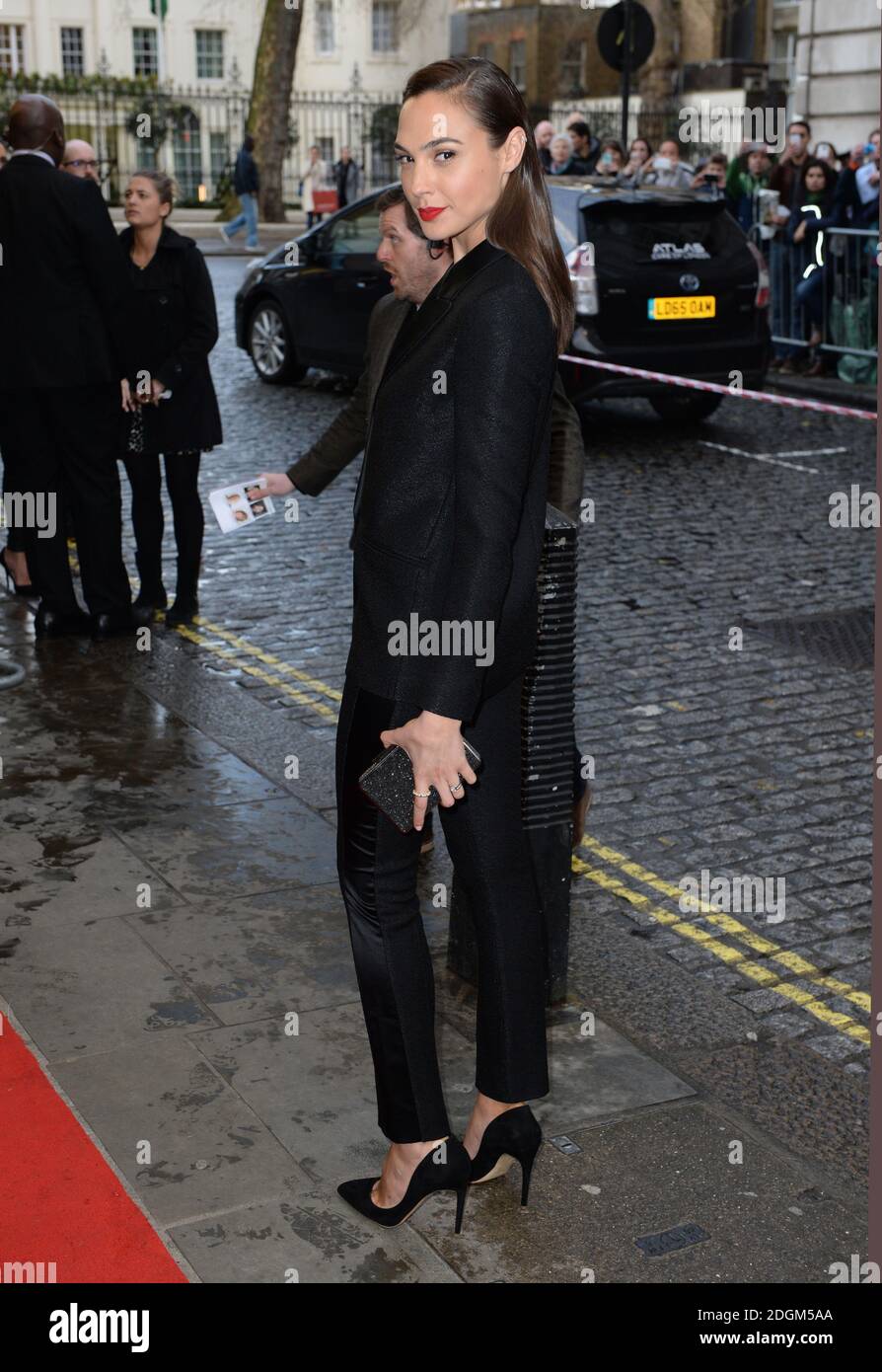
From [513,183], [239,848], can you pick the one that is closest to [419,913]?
[513,183]

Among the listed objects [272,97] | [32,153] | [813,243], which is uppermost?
[272,97]

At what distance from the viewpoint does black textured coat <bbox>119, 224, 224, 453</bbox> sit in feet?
23.2

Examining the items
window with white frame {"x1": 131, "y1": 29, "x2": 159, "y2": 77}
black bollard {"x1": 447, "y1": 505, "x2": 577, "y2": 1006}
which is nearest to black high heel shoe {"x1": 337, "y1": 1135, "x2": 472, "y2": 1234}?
black bollard {"x1": 447, "y1": 505, "x2": 577, "y2": 1006}

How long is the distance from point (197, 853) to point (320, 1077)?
1374 millimetres

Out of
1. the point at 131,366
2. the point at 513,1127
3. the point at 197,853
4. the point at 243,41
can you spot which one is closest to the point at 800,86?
the point at 131,366

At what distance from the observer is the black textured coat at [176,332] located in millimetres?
7070

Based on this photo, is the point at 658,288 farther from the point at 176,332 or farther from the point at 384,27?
the point at 384,27

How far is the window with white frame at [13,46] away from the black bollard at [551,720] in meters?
50.5

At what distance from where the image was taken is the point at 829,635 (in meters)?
7.50

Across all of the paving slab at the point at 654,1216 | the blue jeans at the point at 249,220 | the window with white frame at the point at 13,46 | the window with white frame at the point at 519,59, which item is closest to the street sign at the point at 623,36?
the blue jeans at the point at 249,220

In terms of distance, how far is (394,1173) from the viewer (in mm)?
3180

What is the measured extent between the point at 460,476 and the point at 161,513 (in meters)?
4.85

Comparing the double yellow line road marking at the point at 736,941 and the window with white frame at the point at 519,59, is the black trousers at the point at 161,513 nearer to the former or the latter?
the double yellow line road marking at the point at 736,941

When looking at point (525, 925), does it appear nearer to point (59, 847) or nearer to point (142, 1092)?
point (142, 1092)
